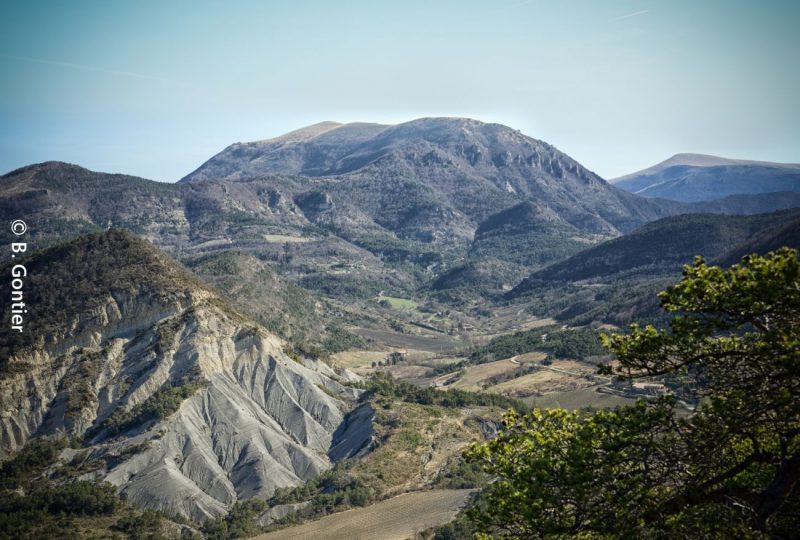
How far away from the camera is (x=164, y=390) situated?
7188 centimetres

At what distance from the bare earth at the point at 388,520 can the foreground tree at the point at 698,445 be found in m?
42.3

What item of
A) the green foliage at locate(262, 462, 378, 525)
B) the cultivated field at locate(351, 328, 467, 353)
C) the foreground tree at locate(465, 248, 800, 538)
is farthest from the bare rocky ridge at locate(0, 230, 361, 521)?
the cultivated field at locate(351, 328, 467, 353)

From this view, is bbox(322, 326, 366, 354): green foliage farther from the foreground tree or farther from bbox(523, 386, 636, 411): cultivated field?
the foreground tree

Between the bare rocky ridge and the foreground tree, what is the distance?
50647mm

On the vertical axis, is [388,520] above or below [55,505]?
below

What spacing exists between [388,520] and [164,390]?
30.4m

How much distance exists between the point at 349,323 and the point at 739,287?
543ft

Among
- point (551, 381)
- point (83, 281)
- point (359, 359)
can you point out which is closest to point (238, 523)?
point (83, 281)

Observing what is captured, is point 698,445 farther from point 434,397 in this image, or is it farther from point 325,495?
point 434,397

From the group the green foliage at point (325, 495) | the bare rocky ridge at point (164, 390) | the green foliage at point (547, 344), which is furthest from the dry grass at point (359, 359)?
the green foliage at point (325, 495)

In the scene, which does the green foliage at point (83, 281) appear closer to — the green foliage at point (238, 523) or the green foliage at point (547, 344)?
the green foliage at point (238, 523)

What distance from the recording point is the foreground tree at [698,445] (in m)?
14.6

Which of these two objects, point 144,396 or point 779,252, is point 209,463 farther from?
point 779,252

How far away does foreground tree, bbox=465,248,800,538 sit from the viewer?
14578 mm
